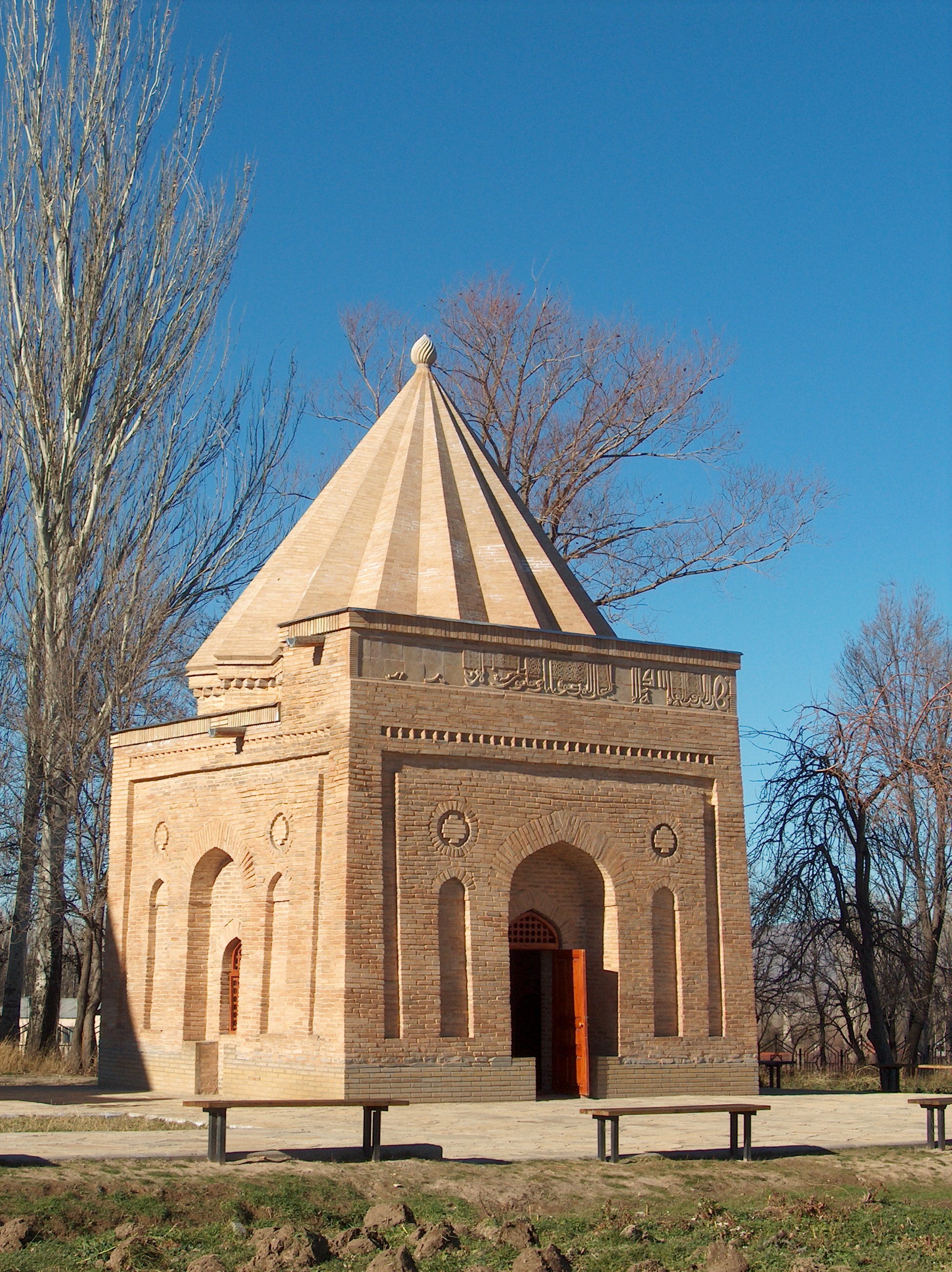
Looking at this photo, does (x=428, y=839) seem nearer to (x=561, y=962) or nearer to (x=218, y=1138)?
(x=561, y=962)

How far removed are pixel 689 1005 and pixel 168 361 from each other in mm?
16052

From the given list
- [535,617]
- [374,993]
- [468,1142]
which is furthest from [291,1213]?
[535,617]

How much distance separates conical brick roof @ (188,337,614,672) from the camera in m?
17.2

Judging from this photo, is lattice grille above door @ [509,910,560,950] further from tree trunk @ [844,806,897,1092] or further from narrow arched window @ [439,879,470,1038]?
tree trunk @ [844,806,897,1092]

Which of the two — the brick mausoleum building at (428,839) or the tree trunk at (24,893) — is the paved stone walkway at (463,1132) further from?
the tree trunk at (24,893)

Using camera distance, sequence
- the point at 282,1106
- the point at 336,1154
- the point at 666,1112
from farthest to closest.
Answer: the point at 666,1112 → the point at 336,1154 → the point at 282,1106

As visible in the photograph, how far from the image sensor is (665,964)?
54.2ft

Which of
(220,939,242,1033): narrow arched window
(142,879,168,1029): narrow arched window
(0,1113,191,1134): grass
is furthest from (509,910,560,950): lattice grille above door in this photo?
(0,1113,191,1134): grass

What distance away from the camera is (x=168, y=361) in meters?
26.8

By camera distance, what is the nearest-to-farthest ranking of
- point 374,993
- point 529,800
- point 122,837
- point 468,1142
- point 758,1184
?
point 758,1184 → point 468,1142 → point 374,993 → point 529,800 → point 122,837

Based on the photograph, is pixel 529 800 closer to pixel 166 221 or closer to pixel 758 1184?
pixel 758 1184

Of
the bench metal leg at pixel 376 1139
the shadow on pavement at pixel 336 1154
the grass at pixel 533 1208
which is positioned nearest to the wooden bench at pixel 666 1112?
the grass at pixel 533 1208

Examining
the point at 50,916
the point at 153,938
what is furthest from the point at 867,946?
the point at 50,916

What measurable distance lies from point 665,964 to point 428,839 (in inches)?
134
